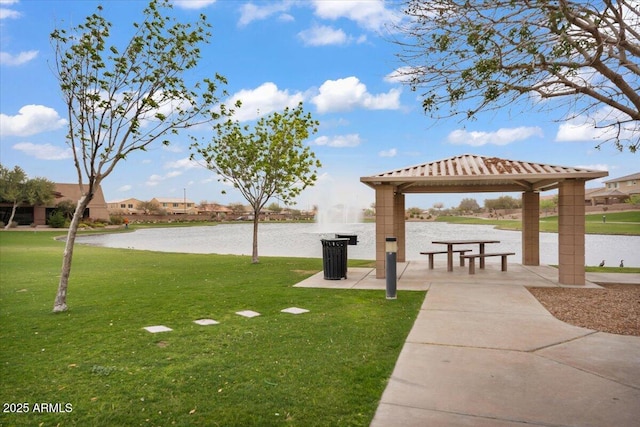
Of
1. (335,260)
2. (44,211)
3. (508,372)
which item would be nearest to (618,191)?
(335,260)

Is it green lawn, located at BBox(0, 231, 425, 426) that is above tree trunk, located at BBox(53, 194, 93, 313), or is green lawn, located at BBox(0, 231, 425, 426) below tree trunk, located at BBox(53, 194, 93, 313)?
below

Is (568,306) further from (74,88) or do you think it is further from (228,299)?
(74,88)

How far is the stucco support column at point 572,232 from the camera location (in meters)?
10.6

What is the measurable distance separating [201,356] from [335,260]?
6.51 meters

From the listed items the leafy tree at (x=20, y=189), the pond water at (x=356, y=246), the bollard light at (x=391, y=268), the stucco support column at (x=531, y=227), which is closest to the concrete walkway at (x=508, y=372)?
the bollard light at (x=391, y=268)

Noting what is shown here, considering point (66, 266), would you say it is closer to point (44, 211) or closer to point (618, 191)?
point (44, 211)

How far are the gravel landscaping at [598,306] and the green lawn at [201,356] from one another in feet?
7.95

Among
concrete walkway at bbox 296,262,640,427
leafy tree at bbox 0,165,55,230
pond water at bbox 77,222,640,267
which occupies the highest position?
leafy tree at bbox 0,165,55,230

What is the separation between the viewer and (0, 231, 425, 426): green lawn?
382 centimetres

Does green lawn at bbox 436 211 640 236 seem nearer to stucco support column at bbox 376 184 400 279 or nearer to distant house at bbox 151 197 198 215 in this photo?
stucco support column at bbox 376 184 400 279

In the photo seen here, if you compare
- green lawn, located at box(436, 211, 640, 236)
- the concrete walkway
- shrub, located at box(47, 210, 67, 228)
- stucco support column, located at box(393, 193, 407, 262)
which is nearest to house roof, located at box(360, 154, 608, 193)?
stucco support column, located at box(393, 193, 407, 262)

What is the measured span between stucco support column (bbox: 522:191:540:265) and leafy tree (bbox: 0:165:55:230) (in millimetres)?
57819

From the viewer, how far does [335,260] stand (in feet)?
37.8

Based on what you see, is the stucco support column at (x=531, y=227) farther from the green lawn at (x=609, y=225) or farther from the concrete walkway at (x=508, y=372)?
the green lawn at (x=609, y=225)
